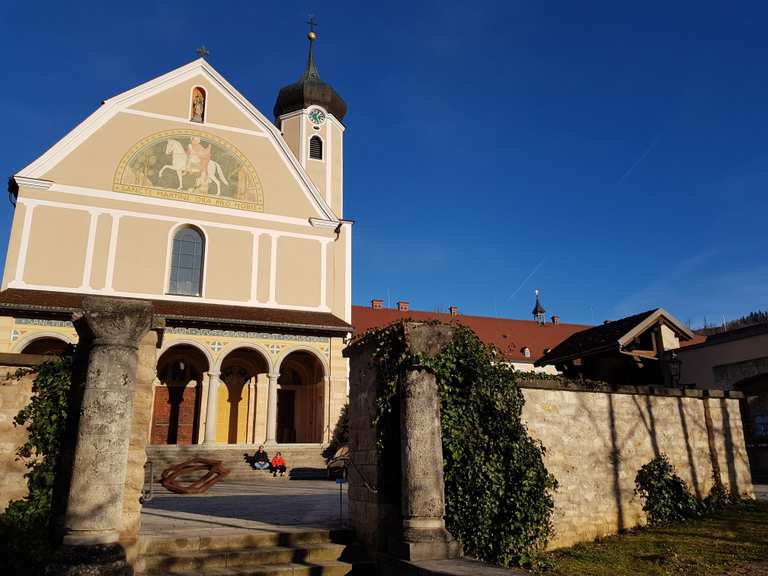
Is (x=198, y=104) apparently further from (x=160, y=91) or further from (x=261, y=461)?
(x=261, y=461)

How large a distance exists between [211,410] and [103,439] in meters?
18.1

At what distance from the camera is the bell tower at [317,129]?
98.2 ft

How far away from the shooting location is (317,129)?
30.9 metres

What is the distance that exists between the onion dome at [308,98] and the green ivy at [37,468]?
2701 cm

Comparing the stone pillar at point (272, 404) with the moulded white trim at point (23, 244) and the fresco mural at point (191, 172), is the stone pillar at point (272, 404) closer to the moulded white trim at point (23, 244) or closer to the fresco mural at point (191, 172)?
the fresco mural at point (191, 172)

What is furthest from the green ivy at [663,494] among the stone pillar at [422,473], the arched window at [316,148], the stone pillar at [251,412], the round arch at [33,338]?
the arched window at [316,148]

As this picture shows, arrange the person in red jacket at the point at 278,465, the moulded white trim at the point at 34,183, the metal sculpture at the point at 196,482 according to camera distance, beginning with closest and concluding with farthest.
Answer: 1. the metal sculpture at the point at 196,482
2. the person in red jacket at the point at 278,465
3. the moulded white trim at the point at 34,183

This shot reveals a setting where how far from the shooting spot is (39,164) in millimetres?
23062

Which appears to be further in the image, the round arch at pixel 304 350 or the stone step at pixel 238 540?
the round arch at pixel 304 350

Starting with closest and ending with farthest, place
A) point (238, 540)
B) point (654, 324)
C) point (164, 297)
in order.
Result: point (238, 540) → point (654, 324) → point (164, 297)

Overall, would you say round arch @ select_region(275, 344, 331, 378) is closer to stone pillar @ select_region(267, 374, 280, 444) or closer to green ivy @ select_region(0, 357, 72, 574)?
stone pillar @ select_region(267, 374, 280, 444)

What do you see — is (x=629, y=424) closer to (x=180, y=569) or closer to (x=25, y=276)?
(x=180, y=569)

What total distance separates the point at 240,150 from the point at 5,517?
22613 millimetres

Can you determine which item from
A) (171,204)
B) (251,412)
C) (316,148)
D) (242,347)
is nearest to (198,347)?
(242,347)
